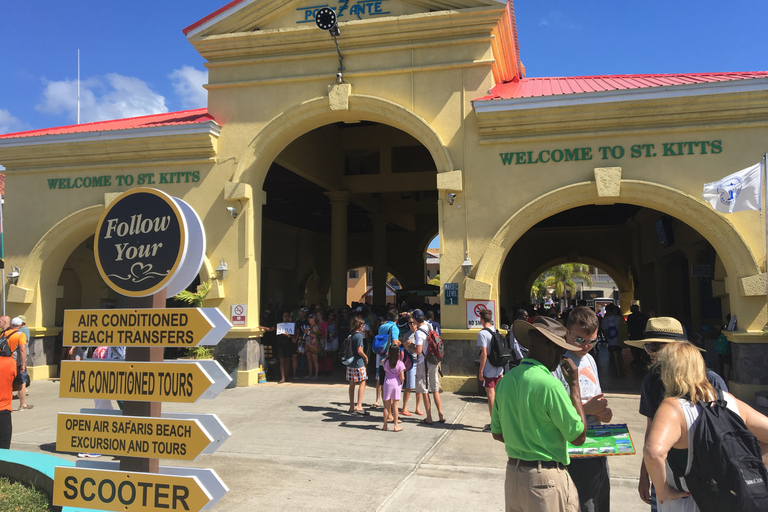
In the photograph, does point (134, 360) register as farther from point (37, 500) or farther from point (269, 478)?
point (269, 478)

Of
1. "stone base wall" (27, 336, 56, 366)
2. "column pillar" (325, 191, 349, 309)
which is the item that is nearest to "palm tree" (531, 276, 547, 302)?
"column pillar" (325, 191, 349, 309)

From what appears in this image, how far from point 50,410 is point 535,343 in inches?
393

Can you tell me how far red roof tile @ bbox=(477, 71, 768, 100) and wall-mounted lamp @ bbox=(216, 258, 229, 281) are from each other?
265 inches

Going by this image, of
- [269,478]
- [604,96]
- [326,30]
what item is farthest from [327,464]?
[326,30]

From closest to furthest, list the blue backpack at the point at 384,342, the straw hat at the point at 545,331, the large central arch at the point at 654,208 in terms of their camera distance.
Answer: the straw hat at the point at 545,331 → the blue backpack at the point at 384,342 → the large central arch at the point at 654,208

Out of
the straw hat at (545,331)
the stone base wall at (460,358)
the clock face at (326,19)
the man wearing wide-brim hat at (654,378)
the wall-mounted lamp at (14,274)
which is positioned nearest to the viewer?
the straw hat at (545,331)

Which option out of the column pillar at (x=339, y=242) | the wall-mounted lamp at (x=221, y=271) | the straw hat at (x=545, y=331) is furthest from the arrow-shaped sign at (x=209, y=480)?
the column pillar at (x=339, y=242)

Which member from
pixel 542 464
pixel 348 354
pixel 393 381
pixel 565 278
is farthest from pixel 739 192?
pixel 565 278

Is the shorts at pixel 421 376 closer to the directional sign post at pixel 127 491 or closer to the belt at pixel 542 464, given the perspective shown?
the directional sign post at pixel 127 491

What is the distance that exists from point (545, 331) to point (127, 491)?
9.81 feet

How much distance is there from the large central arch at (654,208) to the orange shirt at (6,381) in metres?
8.00

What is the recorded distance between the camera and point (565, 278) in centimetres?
5594

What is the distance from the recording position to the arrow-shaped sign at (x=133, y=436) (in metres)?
3.77

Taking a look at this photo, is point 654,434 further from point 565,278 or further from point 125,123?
point 565,278
